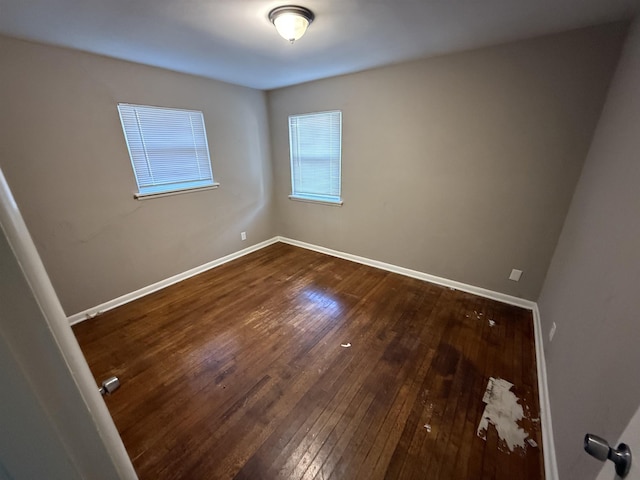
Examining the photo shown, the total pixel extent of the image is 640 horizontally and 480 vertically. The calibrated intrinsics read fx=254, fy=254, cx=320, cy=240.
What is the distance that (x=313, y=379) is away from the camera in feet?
5.80

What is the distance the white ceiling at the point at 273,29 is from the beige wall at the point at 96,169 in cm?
24

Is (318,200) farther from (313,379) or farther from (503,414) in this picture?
(503,414)

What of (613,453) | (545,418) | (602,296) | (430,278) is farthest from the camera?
(430,278)

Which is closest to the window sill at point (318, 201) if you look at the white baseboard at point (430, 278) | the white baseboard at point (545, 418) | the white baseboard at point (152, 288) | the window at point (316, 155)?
the window at point (316, 155)

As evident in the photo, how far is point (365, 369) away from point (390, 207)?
1.89 meters

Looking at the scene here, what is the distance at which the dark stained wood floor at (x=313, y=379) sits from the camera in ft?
4.36

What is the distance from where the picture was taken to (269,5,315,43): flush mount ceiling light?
60.4 inches

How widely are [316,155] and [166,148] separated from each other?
1795 mm

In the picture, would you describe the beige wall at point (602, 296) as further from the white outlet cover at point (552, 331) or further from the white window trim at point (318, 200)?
the white window trim at point (318, 200)

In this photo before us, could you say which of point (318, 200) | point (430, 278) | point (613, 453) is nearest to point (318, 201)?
A: point (318, 200)

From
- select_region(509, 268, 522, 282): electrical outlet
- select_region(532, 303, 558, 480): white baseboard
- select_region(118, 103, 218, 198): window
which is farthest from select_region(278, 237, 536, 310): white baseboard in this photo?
select_region(118, 103, 218, 198): window

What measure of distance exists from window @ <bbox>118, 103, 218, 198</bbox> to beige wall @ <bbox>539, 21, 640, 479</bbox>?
3.44m

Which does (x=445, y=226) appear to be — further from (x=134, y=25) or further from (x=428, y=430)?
(x=134, y=25)

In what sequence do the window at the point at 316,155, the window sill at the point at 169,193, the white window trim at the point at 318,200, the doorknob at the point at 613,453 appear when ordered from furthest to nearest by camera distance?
the white window trim at the point at 318,200 → the window at the point at 316,155 → the window sill at the point at 169,193 → the doorknob at the point at 613,453
